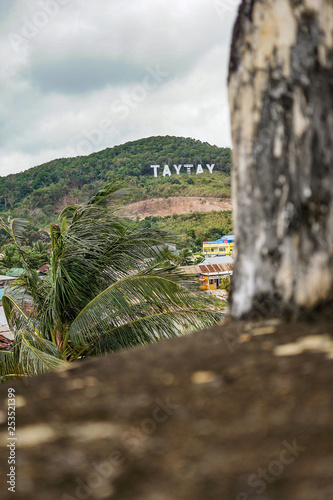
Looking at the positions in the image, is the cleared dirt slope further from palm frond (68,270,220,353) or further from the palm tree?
palm frond (68,270,220,353)

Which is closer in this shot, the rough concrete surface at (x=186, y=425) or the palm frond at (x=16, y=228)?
the rough concrete surface at (x=186, y=425)

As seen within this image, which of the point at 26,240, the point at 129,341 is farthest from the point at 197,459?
the point at 26,240

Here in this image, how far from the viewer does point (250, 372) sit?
85 cm

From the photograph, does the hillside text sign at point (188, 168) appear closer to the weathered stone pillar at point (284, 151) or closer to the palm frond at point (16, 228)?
the palm frond at point (16, 228)

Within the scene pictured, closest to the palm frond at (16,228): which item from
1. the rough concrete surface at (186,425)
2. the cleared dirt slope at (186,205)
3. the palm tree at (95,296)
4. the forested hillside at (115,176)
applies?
the palm tree at (95,296)

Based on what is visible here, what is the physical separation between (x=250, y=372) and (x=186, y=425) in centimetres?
19

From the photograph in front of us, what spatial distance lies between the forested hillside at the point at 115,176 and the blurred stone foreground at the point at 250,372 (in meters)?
26.5

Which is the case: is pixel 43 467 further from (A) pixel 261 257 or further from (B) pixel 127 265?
(B) pixel 127 265

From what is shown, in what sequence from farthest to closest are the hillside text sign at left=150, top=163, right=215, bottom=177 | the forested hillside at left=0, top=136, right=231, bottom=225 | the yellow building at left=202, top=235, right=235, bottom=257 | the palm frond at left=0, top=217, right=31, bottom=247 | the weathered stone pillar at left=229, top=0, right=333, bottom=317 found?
the hillside text sign at left=150, top=163, right=215, bottom=177 < the yellow building at left=202, top=235, right=235, bottom=257 < the forested hillside at left=0, top=136, right=231, bottom=225 < the palm frond at left=0, top=217, right=31, bottom=247 < the weathered stone pillar at left=229, top=0, right=333, bottom=317

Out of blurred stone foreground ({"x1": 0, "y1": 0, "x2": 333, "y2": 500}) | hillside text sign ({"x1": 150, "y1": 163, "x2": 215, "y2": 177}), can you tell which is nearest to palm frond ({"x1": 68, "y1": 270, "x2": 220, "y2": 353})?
blurred stone foreground ({"x1": 0, "y1": 0, "x2": 333, "y2": 500})

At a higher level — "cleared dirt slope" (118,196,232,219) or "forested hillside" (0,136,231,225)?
"forested hillside" (0,136,231,225)

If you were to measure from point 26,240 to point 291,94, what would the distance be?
667 centimetres

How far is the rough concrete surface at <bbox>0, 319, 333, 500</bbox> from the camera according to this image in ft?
1.99

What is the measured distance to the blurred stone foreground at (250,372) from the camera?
0.62 m
